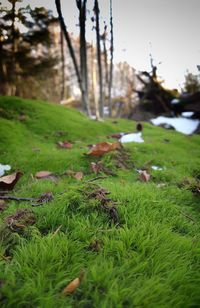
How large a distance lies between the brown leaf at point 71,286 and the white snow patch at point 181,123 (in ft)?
32.7

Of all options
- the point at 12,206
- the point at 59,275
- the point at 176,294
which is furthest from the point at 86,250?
the point at 12,206

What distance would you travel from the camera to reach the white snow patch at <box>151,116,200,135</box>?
36.1 ft

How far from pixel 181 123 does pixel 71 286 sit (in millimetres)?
11066

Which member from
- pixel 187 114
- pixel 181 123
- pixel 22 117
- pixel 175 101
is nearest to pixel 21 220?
pixel 22 117

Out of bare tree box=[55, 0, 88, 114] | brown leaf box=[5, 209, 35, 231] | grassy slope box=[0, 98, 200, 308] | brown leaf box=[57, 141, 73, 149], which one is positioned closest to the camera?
grassy slope box=[0, 98, 200, 308]

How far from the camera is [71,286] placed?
1.44 metres

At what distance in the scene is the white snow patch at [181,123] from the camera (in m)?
11.0

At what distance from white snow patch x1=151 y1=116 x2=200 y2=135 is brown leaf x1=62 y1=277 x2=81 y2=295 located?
9965 mm

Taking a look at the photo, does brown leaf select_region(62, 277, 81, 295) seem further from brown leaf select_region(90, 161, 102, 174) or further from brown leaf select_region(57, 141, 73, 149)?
brown leaf select_region(57, 141, 73, 149)

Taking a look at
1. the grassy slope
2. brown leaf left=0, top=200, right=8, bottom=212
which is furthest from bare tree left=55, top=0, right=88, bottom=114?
brown leaf left=0, top=200, right=8, bottom=212

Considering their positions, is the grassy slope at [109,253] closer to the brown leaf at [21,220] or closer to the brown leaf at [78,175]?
the brown leaf at [21,220]

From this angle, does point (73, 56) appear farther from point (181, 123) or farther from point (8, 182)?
point (8, 182)

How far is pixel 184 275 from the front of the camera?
1.59m

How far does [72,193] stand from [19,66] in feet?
39.5
